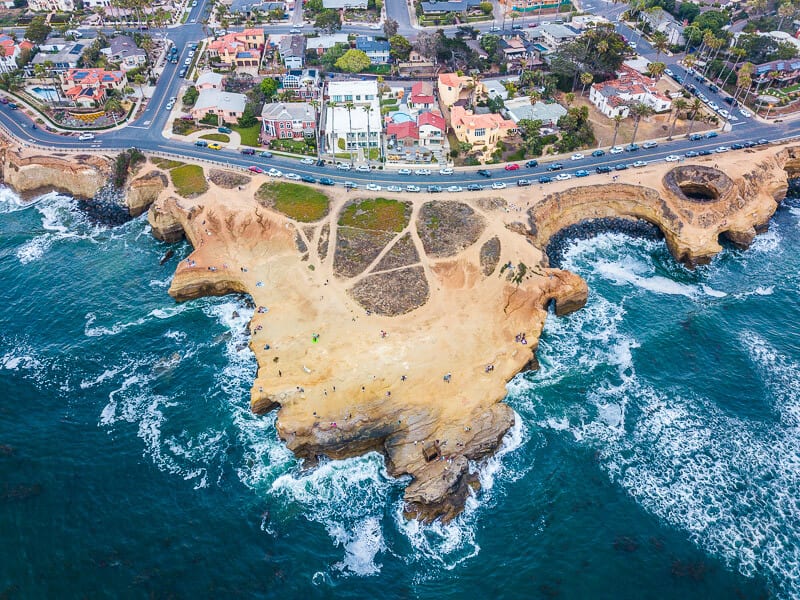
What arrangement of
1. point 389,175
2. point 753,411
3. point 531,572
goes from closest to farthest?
point 531,572, point 753,411, point 389,175

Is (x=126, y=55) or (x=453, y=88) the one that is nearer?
(x=453, y=88)

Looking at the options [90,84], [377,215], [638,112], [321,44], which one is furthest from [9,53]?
[638,112]

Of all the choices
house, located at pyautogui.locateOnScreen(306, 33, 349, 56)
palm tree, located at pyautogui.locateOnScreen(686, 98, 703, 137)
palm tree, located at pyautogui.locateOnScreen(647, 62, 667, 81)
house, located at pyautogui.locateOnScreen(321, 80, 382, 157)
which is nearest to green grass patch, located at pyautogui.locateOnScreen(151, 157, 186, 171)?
house, located at pyautogui.locateOnScreen(321, 80, 382, 157)

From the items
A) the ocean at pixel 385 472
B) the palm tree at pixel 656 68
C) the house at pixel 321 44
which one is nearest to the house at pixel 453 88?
the house at pixel 321 44

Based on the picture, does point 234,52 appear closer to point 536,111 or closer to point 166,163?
point 166,163

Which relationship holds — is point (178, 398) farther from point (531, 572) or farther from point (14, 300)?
point (531, 572)

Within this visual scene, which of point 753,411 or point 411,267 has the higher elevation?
point 411,267

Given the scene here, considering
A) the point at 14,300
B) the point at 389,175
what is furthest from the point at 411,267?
the point at 14,300
